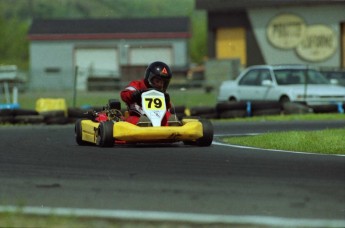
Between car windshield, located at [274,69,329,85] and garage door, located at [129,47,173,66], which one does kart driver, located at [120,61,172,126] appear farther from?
garage door, located at [129,47,173,66]

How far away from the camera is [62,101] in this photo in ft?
91.7

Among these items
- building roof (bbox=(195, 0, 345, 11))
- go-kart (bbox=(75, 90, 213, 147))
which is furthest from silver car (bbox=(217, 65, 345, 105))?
building roof (bbox=(195, 0, 345, 11))

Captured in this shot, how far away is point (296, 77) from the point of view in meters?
28.1

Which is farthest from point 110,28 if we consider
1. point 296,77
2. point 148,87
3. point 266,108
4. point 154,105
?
point 154,105

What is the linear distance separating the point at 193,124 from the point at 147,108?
2.41ft

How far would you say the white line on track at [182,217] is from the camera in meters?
7.06

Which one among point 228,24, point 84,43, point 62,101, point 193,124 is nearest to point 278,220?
point 193,124

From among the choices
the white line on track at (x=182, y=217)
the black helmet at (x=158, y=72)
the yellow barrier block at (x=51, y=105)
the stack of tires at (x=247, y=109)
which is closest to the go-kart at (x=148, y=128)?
the black helmet at (x=158, y=72)

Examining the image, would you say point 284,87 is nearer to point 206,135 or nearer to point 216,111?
point 216,111

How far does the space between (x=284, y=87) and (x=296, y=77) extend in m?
0.75

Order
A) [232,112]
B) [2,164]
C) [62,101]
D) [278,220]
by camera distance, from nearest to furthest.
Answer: [278,220]
[2,164]
[232,112]
[62,101]

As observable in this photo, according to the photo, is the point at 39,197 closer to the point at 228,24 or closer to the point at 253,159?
the point at 253,159

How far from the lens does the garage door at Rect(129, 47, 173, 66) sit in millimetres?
63938

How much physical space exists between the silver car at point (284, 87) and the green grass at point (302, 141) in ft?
33.6
